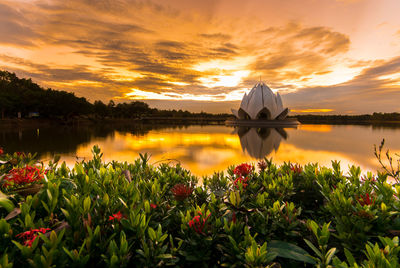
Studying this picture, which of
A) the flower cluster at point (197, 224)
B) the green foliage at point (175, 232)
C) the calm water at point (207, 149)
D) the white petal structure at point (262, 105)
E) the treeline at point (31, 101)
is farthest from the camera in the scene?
the white petal structure at point (262, 105)

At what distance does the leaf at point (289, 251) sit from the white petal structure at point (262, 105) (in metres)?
35.2

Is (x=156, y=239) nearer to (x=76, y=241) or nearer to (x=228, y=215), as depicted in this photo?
(x=76, y=241)

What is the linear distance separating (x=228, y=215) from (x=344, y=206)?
653mm

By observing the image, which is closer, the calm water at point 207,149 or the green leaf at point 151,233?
the green leaf at point 151,233

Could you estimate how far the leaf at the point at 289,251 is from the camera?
34.7 inches

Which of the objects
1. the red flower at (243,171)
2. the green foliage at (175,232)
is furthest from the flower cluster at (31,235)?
the red flower at (243,171)

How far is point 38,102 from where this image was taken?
2759 cm

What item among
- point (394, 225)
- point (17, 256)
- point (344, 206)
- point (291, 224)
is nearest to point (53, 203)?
point (17, 256)

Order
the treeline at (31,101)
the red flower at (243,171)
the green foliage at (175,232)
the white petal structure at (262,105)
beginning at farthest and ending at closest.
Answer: the white petal structure at (262,105), the treeline at (31,101), the red flower at (243,171), the green foliage at (175,232)

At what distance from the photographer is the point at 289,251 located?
0.92 m

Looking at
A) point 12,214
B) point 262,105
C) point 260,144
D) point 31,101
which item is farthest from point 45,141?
point 262,105

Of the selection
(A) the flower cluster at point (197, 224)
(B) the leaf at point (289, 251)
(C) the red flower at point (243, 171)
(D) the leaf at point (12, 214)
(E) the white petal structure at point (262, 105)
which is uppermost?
(E) the white petal structure at point (262, 105)

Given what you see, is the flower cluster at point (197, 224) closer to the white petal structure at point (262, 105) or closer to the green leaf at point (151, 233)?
the green leaf at point (151, 233)

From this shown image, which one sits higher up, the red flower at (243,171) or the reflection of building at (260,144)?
the red flower at (243,171)
